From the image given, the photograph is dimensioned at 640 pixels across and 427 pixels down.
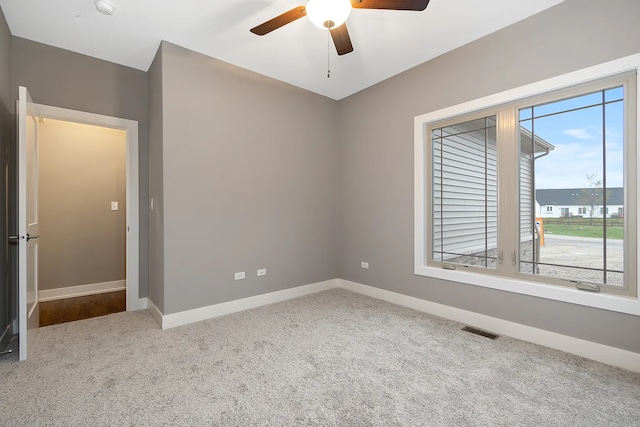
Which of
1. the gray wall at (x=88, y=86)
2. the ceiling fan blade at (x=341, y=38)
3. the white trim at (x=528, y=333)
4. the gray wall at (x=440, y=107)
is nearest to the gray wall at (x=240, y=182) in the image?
the gray wall at (x=440, y=107)

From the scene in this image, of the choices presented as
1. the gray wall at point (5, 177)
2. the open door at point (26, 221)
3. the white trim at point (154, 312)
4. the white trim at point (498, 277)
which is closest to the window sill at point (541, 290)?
the white trim at point (498, 277)

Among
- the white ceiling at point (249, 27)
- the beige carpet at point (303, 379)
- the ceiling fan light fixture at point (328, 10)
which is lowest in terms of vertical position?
the beige carpet at point (303, 379)

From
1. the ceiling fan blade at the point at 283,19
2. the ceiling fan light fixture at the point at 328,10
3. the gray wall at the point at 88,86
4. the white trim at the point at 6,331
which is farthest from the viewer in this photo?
the gray wall at the point at 88,86

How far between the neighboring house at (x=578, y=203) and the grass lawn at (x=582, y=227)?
0.04 metres

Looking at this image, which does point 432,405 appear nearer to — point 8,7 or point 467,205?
point 467,205

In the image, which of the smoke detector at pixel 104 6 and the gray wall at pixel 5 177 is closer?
the smoke detector at pixel 104 6

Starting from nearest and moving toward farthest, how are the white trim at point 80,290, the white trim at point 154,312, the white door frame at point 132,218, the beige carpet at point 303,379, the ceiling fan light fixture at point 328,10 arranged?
the beige carpet at point 303,379, the ceiling fan light fixture at point 328,10, the white trim at point 154,312, the white door frame at point 132,218, the white trim at point 80,290

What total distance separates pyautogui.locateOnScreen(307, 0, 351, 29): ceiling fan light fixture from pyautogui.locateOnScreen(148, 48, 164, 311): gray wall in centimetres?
197

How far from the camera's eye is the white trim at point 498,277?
2.21 meters

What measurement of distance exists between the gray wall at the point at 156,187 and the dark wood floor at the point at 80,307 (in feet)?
2.21

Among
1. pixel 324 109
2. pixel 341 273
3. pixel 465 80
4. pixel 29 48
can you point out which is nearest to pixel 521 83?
pixel 465 80

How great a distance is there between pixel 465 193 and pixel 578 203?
984mm

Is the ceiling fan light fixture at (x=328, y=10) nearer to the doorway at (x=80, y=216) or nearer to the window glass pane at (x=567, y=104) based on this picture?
the window glass pane at (x=567, y=104)

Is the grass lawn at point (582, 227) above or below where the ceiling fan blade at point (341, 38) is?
below
